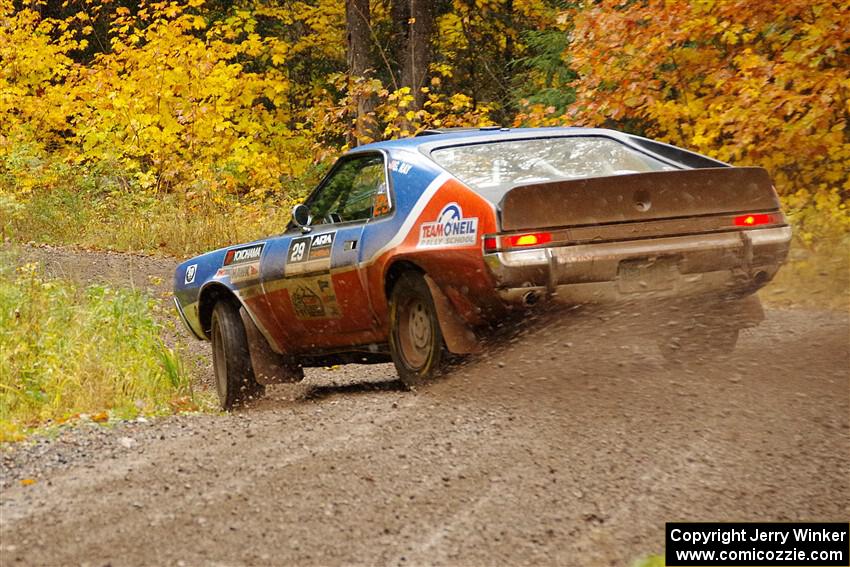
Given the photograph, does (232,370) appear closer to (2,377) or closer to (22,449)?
(2,377)

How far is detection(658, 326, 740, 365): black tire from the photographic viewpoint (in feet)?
23.1

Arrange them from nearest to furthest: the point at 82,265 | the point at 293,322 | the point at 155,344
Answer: the point at 293,322, the point at 155,344, the point at 82,265

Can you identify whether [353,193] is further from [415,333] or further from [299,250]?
[415,333]

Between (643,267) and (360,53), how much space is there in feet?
52.5

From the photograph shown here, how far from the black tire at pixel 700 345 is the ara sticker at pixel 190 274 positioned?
3694 mm

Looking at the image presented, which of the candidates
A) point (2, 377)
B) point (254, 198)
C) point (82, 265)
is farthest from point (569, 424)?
point (254, 198)

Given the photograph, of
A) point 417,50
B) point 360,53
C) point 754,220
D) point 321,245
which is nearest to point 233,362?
point 321,245

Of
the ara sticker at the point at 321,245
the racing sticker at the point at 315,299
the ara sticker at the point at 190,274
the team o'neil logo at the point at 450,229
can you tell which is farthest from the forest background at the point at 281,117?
the team o'neil logo at the point at 450,229

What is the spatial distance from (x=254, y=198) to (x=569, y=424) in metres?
15.9

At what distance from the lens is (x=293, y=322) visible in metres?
8.16

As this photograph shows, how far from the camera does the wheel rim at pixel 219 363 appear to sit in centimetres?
866

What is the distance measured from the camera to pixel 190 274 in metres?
9.17

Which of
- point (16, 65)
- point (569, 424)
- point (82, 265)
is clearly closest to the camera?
point (569, 424)

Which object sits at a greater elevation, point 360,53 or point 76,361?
point 360,53
